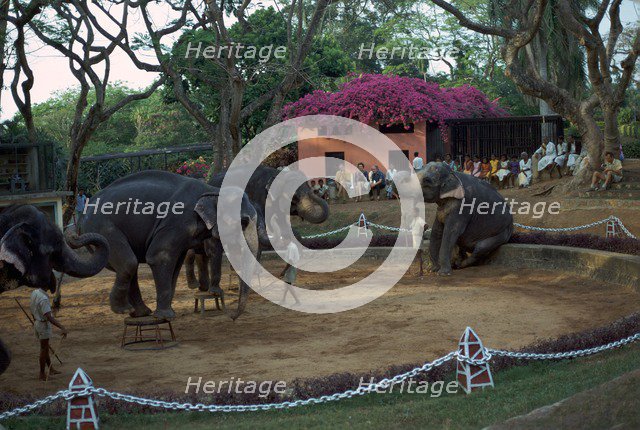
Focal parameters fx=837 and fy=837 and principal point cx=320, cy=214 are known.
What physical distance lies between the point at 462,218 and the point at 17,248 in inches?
396

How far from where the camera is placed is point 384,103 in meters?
29.5

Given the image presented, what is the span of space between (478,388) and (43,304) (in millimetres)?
5176

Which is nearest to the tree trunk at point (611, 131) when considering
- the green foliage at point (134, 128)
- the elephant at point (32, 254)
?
the elephant at point (32, 254)

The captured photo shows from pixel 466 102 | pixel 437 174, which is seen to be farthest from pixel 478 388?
pixel 466 102

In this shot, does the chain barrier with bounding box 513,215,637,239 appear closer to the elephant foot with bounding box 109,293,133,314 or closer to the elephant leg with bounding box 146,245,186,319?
the elephant leg with bounding box 146,245,186,319

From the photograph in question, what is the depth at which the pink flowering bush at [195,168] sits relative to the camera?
32.9 m

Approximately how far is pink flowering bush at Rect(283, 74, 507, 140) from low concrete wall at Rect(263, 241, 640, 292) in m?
11.9

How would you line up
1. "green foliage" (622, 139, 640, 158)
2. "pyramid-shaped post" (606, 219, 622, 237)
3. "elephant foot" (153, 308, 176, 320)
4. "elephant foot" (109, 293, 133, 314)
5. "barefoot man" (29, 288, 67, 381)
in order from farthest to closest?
"green foliage" (622, 139, 640, 158), "pyramid-shaped post" (606, 219, 622, 237), "elephant foot" (109, 293, 133, 314), "elephant foot" (153, 308, 176, 320), "barefoot man" (29, 288, 67, 381)

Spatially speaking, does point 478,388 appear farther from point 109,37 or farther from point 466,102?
point 466,102

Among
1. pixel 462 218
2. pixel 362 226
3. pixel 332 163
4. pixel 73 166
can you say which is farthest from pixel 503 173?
pixel 73 166

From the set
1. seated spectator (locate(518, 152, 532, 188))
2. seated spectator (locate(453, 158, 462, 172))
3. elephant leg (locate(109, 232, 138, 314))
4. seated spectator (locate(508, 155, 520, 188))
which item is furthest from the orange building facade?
elephant leg (locate(109, 232, 138, 314))

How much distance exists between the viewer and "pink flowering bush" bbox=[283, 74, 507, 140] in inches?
1165

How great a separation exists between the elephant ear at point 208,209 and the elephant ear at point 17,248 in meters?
3.39

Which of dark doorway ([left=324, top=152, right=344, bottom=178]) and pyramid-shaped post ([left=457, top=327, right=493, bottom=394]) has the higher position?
dark doorway ([left=324, top=152, right=344, bottom=178])
